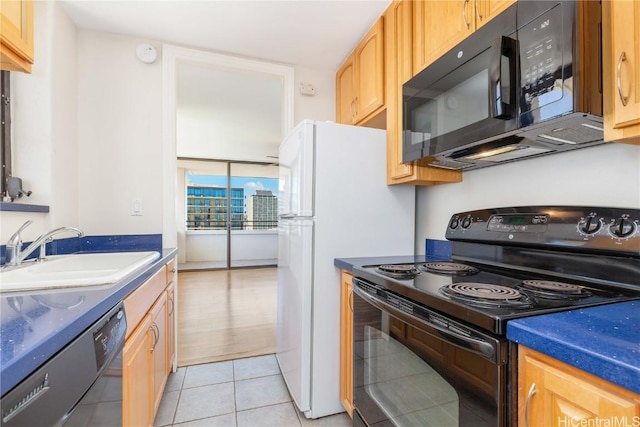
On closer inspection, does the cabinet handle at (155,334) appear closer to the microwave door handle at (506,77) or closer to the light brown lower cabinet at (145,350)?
the light brown lower cabinet at (145,350)

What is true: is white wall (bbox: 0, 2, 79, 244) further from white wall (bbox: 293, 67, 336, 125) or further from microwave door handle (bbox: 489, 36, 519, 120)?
microwave door handle (bbox: 489, 36, 519, 120)

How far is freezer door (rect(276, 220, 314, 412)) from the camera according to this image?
62.8 inches

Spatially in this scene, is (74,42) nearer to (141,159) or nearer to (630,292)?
(141,159)

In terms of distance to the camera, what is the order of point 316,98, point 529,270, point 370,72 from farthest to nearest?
point 316,98 < point 370,72 < point 529,270

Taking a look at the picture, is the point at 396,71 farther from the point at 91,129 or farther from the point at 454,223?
the point at 91,129

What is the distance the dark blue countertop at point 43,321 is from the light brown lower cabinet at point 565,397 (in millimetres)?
940

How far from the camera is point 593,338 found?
57 centimetres

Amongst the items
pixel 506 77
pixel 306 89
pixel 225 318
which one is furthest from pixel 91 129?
pixel 506 77

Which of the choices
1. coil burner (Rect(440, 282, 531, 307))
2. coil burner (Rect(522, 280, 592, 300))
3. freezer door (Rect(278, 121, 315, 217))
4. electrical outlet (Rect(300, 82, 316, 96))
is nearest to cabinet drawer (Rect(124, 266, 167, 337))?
freezer door (Rect(278, 121, 315, 217))

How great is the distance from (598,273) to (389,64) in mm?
1402

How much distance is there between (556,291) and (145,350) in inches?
59.6

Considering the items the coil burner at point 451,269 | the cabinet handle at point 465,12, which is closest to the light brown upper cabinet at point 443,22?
the cabinet handle at point 465,12

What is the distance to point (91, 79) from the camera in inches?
79.0

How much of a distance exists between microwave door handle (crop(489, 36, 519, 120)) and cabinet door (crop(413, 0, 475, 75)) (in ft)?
0.88
